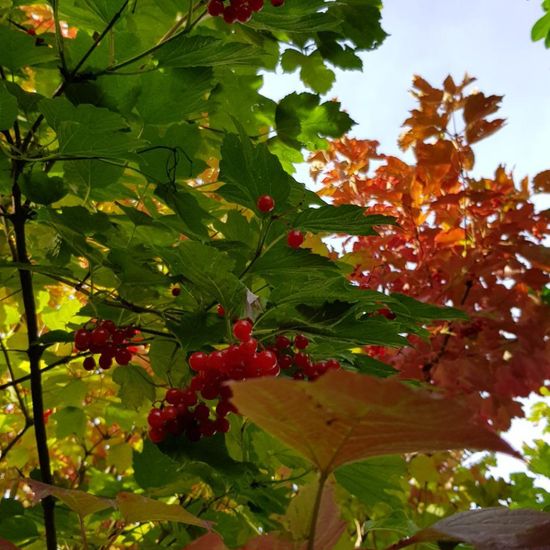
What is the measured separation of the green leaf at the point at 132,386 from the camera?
1341 mm

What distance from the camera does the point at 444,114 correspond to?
8.61 ft

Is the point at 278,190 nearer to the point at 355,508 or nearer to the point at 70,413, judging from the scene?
the point at 70,413

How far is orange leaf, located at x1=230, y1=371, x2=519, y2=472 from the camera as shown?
13.6 inches

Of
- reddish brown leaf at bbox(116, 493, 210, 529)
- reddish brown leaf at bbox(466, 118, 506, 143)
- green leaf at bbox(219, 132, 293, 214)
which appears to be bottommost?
reddish brown leaf at bbox(116, 493, 210, 529)

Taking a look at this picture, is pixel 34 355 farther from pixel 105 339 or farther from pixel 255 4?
pixel 255 4

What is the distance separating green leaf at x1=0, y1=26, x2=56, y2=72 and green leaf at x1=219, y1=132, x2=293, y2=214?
349 millimetres

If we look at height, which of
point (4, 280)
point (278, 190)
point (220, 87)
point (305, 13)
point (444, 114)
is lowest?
point (278, 190)

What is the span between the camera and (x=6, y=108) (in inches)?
36.8

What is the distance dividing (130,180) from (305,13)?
1.58ft

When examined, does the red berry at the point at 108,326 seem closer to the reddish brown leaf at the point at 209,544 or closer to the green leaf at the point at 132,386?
the green leaf at the point at 132,386

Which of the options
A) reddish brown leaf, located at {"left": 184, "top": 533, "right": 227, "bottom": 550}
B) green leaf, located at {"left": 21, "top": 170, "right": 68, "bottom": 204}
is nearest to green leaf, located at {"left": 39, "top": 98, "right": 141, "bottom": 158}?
green leaf, located at {"left": 21, "top": 170, "right": 68, "bottom": 204}

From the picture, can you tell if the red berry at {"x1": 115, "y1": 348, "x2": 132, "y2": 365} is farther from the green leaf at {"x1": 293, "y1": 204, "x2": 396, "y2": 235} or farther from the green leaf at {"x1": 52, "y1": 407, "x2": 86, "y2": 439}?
the green leaf at {"x1": 52, "y1": 407, "x2": 86, "y2": 439}

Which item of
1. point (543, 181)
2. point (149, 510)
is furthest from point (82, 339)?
point (543, 181)

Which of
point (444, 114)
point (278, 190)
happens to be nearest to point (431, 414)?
point (278, 190)
